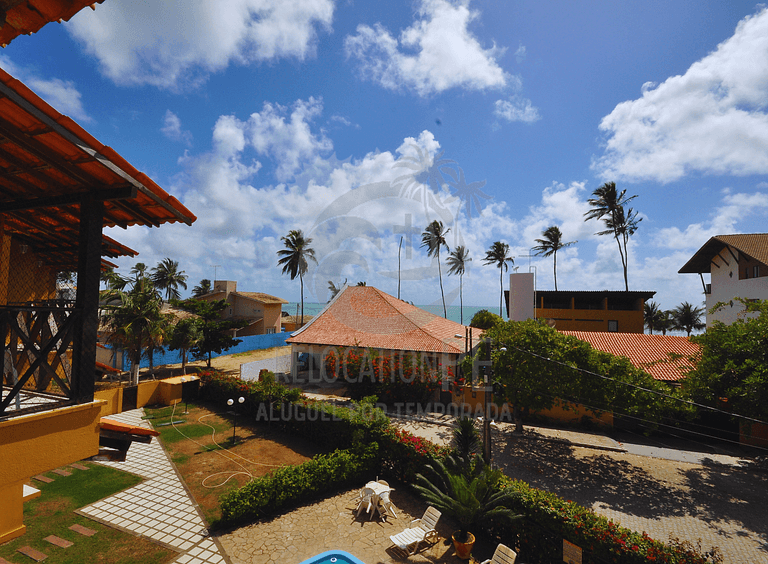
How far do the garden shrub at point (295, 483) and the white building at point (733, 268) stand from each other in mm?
21026

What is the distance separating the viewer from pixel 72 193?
432 cm

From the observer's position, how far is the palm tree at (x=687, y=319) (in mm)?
58844

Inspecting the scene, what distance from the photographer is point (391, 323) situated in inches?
997

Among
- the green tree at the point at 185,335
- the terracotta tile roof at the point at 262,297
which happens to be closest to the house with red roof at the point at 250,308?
the terracotta tile roof at the point at 262,297

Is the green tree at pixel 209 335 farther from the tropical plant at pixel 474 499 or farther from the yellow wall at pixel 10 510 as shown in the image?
the yellow wall at pixel 10 510

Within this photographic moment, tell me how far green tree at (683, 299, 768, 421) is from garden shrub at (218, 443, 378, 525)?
12.2 m

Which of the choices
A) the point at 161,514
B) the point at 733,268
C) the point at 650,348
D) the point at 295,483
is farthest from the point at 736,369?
the point at 161,514

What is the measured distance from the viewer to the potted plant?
351 inches

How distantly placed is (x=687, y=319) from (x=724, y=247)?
44.5 metres

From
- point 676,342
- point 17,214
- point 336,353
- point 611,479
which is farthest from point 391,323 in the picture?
point 17,214

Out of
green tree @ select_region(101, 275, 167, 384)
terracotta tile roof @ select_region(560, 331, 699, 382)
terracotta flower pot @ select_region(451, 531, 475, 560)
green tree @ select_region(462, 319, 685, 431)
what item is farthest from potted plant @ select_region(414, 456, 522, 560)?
green tree @ select_region(101, 275, 167, 384)

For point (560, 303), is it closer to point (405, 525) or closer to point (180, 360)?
point (405, 525)

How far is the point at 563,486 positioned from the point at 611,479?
227cm

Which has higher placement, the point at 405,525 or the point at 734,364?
the point at 734,364
